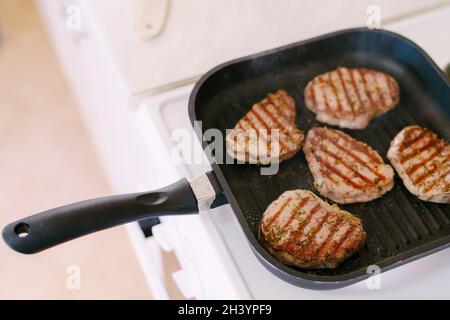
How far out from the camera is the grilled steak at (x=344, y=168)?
108cm

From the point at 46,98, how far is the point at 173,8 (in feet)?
4.44

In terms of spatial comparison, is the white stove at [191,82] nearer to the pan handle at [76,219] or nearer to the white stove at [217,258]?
the white stove at [217,258]

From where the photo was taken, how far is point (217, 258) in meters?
1.00

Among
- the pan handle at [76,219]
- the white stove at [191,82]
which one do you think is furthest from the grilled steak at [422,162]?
the pan handle at [76,219]

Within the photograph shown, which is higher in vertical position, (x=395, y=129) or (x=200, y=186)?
(x=200, y=186)

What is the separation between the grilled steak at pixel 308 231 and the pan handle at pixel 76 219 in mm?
229

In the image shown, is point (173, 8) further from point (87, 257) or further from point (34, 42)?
point (34, 42)

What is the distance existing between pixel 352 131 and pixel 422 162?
177mm

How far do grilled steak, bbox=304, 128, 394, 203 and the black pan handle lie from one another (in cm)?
39

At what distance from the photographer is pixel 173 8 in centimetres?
128

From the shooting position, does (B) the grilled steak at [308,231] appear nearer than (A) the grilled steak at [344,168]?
Yes

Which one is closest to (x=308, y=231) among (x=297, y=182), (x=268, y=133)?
(x=297, y=182)

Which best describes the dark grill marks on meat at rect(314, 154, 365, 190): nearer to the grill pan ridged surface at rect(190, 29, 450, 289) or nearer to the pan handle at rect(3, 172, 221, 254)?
the grill pan ridged surface at rect(190, 29, 450, 289)
